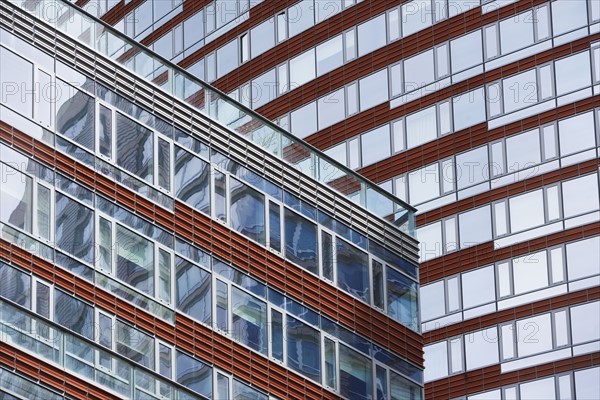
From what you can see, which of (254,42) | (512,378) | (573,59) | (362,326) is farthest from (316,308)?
(254,42)

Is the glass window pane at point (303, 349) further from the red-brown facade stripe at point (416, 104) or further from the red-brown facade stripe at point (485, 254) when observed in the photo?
the red-brown facade stripe at point (416, 104)

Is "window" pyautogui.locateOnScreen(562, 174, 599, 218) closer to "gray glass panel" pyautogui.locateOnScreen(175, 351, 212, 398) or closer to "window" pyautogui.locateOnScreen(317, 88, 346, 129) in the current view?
"window" pyautogui.locateOnScreen(317, 88, 346, 129)

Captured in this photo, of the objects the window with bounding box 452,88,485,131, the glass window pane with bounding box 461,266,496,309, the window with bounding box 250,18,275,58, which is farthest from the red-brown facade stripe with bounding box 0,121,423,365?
the window with bounding box 250,18,275,58

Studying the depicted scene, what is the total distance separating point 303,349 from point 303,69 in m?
25.8

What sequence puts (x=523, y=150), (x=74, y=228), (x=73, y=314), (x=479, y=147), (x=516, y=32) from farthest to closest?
1. (x=516, y=32)
2. (x=479, y=147)
3. (x=523, y=150)
4. (x=74, y=228)
5. (x=73, y=314)

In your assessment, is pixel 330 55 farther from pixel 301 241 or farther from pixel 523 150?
pixel 301 241

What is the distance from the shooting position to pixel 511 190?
64.2 meters

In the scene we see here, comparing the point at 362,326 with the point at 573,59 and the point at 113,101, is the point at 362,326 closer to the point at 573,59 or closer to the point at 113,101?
the point at 113,101

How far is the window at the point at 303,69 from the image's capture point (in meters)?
71.5

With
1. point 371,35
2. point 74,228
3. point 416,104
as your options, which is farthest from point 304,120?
point 74,228

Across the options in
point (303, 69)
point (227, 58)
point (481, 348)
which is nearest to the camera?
point (481, 348)

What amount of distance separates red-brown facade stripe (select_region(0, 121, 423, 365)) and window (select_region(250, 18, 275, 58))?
78.6ft

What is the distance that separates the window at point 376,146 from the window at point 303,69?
3973 mm

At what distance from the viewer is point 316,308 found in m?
48.0
